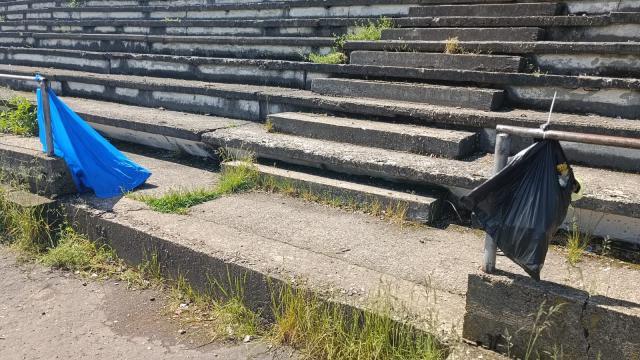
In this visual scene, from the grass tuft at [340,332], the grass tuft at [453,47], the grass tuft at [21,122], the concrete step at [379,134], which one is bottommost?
the grass tuft at [340,332]

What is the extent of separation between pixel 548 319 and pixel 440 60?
3.40 m

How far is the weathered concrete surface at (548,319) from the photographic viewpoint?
217cm

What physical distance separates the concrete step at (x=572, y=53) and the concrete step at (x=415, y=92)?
0.56 m

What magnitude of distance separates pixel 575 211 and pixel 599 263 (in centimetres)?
44

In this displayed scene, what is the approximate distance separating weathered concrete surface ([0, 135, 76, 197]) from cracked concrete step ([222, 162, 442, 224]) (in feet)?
5.28

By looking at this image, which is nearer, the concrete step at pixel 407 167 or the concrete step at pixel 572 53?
the concrete step at pixel 407 167

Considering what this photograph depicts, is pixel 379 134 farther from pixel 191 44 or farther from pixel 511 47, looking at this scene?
pixel 191 44

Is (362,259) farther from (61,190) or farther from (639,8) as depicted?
(639,8)

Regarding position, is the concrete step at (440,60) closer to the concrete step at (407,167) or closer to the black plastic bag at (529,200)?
the concrete step at (407,167)

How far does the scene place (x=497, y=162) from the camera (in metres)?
2.31

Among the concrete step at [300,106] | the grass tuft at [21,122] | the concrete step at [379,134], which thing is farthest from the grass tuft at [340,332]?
the grass tuft at [21,122]

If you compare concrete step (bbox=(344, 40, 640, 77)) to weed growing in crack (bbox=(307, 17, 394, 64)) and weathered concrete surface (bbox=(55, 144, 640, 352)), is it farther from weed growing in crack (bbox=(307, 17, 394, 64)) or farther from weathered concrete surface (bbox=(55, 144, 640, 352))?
weathered concrete surface (bbox=(55, 144, 640, 352))

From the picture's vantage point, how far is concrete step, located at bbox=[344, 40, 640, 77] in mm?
4324

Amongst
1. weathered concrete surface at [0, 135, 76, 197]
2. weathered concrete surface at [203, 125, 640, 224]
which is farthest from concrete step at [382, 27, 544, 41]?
weathered concrete surface at [0, 135, 76, 197]
